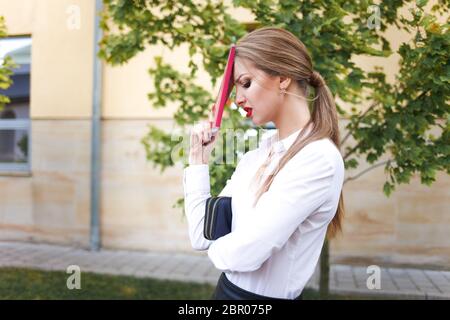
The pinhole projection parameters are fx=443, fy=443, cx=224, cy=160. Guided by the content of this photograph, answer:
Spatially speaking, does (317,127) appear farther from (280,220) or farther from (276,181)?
(280,220)

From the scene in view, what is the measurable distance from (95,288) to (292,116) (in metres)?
3.95

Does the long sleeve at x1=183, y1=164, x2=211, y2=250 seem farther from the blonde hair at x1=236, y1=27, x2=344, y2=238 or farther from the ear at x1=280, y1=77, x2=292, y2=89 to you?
the ear at x1=280, y1=77, x2=292, y2=89

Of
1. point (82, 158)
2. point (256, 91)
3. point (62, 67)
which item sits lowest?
point (82, 158)

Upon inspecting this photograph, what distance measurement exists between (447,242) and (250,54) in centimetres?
389

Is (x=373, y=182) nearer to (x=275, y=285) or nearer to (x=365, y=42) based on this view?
(x=365, y=42)

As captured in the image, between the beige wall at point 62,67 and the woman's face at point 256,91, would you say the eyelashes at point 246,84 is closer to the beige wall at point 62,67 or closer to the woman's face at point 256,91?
the woman's face at point 256,91

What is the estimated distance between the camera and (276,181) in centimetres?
121

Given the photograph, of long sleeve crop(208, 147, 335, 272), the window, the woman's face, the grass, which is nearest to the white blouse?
long sleeve crop(208, 147, 335, 272)

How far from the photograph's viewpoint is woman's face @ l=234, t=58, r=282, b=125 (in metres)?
1.30

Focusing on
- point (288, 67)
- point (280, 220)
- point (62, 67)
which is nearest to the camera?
point (280, 220)

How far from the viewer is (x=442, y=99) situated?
2.73 metres

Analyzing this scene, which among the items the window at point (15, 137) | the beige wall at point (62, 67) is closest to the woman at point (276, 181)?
the beige wall at point (62, 67)

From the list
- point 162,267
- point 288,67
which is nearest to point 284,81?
point 288,67

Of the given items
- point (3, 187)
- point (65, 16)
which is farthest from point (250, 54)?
point (3, 187)
